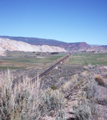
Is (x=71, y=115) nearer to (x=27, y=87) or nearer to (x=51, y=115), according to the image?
(x=51, y=115)

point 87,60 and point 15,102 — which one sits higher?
point 15,102

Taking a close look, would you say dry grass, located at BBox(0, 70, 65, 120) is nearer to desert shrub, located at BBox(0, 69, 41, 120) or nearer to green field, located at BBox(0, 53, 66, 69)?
desert shrub, located at BBox(0, 69, 41, 120)

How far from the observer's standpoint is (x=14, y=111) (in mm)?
4816

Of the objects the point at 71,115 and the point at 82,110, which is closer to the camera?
the point at 82,110

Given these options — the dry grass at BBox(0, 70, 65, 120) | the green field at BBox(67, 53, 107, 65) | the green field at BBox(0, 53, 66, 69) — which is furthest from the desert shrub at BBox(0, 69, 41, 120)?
the green field at BBox(67, 53, 107, 65)

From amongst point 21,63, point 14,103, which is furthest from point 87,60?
point 14,103

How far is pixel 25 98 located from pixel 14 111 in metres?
0.64

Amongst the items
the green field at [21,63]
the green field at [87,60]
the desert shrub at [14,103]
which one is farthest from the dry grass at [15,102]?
the green field at [87,60]

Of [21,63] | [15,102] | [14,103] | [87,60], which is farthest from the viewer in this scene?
[87,60]

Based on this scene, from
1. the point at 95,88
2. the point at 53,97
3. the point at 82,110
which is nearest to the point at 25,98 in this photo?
the point at 82,110

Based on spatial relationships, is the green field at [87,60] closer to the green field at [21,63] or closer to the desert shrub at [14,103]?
the green field at [21,63]

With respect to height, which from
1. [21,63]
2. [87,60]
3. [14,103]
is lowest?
[21,63]

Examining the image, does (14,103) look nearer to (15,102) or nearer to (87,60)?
(15,102)

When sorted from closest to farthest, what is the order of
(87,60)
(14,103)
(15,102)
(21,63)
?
(14,103), (15,102), (21,63), (87,60)
